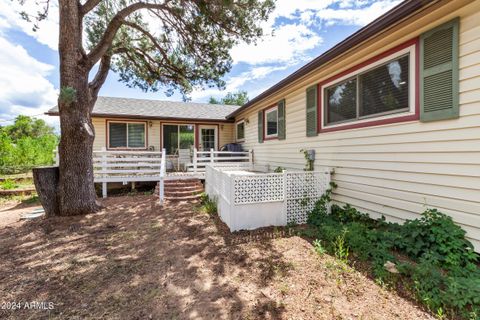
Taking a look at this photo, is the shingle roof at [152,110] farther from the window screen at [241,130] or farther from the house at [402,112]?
the house at [402,112]

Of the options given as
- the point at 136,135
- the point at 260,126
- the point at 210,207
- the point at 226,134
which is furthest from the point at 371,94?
the point at 136,135

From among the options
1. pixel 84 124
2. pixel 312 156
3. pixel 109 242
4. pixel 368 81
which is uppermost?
pixel 368 81

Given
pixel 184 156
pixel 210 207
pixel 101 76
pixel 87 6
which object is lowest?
pixel 210 207

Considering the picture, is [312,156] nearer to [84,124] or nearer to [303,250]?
[303,250]

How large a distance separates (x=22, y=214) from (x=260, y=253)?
6.21 meters

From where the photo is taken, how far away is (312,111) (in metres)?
5.32

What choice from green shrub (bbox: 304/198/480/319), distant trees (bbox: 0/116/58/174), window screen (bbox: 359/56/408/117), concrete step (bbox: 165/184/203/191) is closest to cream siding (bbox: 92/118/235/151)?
concrete step (bbox: 165/184/203/191)

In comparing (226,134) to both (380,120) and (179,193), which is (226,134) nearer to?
(179,193)

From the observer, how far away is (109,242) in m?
3.80

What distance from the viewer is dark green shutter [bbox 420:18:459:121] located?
2.67m

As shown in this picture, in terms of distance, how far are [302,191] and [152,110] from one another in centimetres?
914

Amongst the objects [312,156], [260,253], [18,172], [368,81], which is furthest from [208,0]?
[18,172]

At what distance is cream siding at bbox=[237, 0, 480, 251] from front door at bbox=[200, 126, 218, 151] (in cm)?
728

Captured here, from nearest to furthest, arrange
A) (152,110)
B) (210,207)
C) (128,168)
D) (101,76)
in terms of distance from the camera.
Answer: (210,207) → (101,76) → (128,168) → (152,110)
